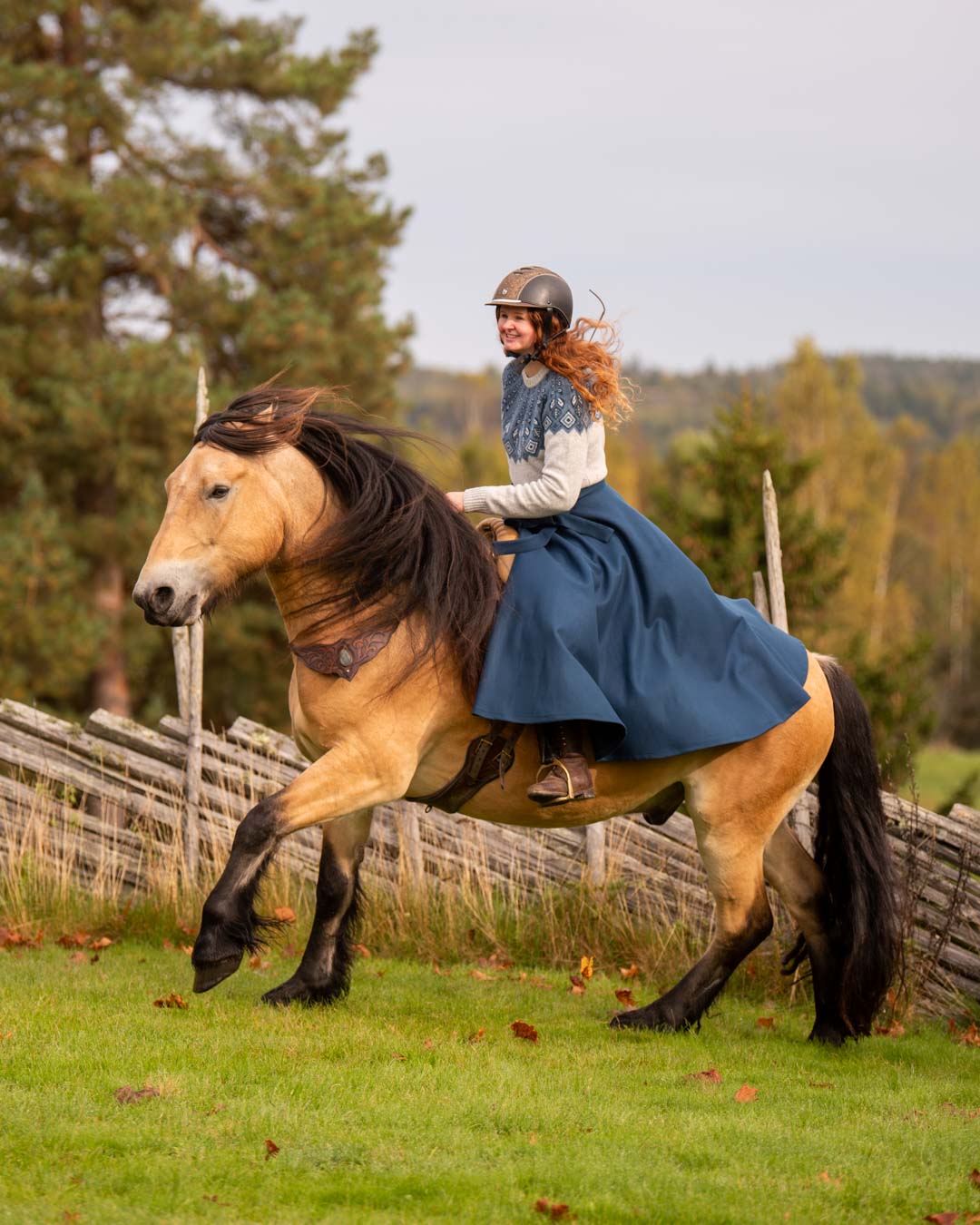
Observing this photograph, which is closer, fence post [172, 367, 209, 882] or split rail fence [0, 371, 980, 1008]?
split rail fence [0, 371, 980, 1008]

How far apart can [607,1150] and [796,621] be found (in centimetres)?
1150

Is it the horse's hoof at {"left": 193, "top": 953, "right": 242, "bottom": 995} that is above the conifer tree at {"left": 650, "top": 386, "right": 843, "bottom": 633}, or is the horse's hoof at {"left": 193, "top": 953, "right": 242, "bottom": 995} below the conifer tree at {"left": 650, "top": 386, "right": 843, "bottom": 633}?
below

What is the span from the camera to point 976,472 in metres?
63.7

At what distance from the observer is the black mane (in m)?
5.35

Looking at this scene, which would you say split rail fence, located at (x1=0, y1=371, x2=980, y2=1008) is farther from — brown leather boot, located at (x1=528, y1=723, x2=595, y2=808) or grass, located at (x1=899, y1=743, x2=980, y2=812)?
grass, located at (x1=899, y1=743, x2=980, y2=812)

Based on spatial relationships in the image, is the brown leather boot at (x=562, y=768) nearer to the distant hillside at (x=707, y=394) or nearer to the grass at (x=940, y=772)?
the grass at (x=940, y=772)

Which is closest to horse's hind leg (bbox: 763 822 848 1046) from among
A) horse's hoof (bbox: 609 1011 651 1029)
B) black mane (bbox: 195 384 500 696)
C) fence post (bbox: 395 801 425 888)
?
horse's hoof (bbox: 609 1011 651 1029)

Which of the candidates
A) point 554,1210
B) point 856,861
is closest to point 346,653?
point 554,1210

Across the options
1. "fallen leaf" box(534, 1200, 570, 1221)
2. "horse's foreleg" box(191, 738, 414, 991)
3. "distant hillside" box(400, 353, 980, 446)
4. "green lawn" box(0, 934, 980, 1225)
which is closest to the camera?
"fallen leaf" box(534, 1200, 570, 1221)

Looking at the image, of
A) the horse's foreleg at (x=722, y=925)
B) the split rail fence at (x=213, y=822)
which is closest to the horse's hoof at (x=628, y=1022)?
the horse's foreleg at (x=722, y=925)

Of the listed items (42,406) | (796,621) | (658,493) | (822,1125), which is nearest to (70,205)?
(42,406)

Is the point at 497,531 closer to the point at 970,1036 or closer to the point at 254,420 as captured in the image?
the point at 254,420

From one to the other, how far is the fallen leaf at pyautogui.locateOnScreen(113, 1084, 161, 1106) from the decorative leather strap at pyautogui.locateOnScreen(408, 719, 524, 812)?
1.69 metres

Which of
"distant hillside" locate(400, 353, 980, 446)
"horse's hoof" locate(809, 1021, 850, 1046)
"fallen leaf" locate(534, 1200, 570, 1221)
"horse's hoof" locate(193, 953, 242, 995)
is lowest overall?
"horse's hoof" locate(809, 1021, 850, 1046)
